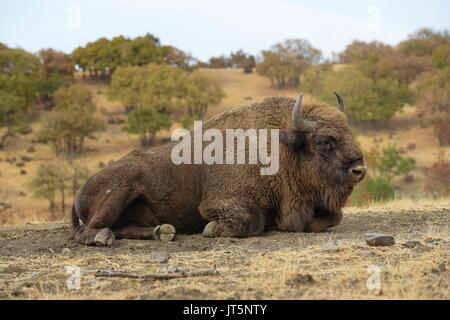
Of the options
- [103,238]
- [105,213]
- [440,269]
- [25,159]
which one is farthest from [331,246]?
[25,159]

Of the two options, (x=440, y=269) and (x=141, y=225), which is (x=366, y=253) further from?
(x=141, y=225)

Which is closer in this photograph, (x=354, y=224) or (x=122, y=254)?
(x=122, y=254)

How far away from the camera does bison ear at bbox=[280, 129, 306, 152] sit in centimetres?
991

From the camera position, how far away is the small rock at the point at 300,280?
19.2 feet

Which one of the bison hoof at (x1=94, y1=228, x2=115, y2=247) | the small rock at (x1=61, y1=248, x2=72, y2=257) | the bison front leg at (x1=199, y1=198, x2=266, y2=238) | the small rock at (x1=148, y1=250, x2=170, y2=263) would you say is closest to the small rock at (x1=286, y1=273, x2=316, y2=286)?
the small rock at (x1=148, y1=250, x2=170, y2=263)

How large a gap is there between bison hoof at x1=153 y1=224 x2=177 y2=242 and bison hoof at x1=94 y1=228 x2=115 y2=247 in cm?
65

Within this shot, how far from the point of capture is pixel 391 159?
45375mm

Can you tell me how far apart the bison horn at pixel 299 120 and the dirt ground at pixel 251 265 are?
5.19 feet

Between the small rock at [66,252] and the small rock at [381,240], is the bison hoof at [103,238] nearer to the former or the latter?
the small rock at [66,252]

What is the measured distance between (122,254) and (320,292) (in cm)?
345

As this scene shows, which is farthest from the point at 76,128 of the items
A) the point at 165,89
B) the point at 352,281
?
the point at 352,281

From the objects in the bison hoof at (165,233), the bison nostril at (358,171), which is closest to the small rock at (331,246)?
the bison nostril at (358,171)

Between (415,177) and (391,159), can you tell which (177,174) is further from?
(415,177)

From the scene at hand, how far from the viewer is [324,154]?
9.77 m
